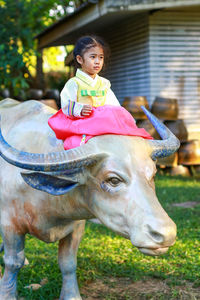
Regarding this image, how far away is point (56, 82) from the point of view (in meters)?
19.5

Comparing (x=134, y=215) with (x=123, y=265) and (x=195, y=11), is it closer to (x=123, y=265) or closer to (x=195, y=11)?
(x=123, y=265)

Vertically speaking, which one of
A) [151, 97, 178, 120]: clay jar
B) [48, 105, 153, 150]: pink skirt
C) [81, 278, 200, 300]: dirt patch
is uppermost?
[48, 105, 153, 150]: pink skirt

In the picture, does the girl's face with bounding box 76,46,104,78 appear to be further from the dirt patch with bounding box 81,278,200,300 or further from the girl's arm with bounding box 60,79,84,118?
the dirt patch with bounding box 81,278,200,300

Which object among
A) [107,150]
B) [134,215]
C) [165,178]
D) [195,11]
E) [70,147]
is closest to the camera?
[134,215]

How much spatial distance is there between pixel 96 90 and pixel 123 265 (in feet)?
6.51

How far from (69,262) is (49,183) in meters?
1.07

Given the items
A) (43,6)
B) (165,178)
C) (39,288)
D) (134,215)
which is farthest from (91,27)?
(134,215)

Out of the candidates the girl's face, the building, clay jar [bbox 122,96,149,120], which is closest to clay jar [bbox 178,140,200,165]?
the building

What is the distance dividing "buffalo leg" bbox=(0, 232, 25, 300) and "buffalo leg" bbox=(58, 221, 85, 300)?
38 centimetres

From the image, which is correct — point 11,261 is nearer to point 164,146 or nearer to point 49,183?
point 49,183

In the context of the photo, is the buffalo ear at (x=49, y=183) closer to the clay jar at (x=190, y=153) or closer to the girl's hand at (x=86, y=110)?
the girl's hand at (x=86, y=110)

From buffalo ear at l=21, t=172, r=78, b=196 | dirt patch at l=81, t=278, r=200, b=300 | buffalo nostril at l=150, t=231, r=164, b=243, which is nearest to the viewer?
buffalo nostril at l=150, t=231, r=164, b=243

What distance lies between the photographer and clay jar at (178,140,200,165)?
912 centimetres

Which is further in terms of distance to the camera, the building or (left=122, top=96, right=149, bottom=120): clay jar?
the building
